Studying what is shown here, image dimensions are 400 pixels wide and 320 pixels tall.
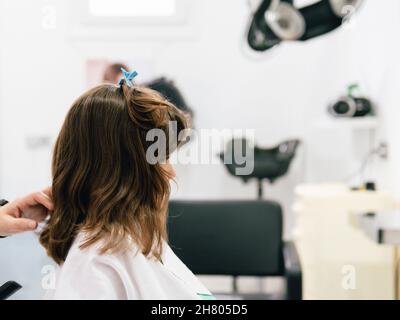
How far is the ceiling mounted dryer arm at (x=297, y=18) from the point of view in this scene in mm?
1309

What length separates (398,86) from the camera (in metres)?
1.91

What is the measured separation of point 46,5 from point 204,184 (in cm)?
135

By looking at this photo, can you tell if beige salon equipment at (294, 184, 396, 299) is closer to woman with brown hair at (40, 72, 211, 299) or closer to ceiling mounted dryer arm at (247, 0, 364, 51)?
ceiling mounted dryer arm at (247, 0, 364, 51)

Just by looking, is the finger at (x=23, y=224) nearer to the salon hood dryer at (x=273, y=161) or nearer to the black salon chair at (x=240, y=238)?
the black salon chair at (x=240, y=238)

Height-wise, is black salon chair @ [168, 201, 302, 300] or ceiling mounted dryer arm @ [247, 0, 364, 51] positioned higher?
ceiling mounted dryer arm @ [247, 0, 364, 51]

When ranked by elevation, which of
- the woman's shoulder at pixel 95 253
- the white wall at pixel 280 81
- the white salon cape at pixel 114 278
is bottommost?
the white salon cape at pixel 114 278

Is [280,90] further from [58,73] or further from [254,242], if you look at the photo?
[58,73]

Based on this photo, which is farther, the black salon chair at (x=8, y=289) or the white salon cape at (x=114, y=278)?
the black salon chair at (x=8, y=289)

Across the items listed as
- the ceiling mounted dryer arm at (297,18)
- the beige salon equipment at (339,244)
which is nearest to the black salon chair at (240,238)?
the beige salon equipment at (339,244)

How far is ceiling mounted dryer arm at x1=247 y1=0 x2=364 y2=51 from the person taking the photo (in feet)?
4.29

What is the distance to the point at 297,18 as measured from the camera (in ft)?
4.57

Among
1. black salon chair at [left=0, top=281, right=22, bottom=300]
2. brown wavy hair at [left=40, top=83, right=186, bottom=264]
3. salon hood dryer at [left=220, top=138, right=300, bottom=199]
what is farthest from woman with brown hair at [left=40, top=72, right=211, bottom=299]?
salon hood dryer at [left=220, top=138, right=300, bottom=199]

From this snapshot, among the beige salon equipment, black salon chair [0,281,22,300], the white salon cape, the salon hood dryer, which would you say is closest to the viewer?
the white salon cape
